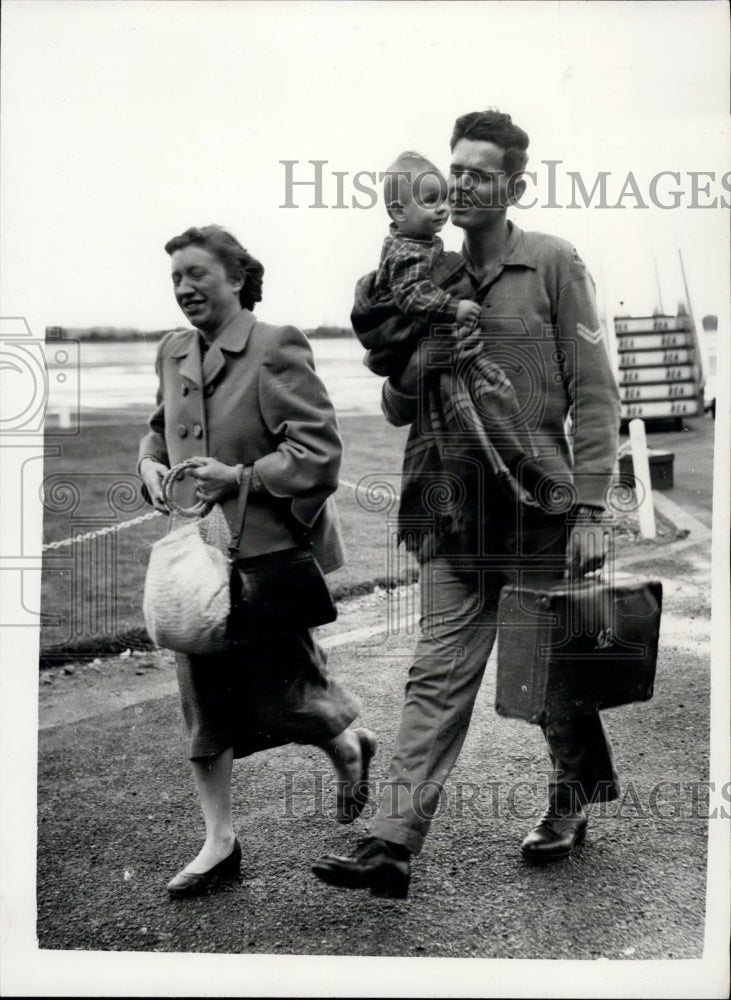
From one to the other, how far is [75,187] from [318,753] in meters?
2.10

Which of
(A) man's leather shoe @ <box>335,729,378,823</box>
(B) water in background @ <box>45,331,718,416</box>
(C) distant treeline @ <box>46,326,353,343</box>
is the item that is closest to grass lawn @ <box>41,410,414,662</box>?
(B) water in background @ <box>45,331,718,416</box>

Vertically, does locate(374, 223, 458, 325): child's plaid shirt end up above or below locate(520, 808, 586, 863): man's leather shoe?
above

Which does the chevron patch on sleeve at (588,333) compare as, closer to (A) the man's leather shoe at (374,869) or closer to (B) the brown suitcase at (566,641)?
(B) the brown suitcase at (566,641)

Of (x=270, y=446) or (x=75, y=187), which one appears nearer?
(x=270, y=446)

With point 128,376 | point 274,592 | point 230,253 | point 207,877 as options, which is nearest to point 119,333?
point 128,376

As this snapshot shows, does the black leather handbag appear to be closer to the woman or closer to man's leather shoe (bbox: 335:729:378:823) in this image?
the woman

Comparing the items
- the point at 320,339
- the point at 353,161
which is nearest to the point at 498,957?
the point at 320,339

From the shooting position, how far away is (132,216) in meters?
3.46

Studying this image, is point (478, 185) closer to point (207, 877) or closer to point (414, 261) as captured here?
point (414, 261)

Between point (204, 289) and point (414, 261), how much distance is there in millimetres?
694

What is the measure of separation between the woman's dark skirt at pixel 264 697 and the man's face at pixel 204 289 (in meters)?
1.05

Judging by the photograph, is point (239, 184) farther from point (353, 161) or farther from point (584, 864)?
point (584, 864)

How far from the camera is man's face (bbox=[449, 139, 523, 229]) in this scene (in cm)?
314

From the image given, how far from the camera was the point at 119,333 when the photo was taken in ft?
11.3
